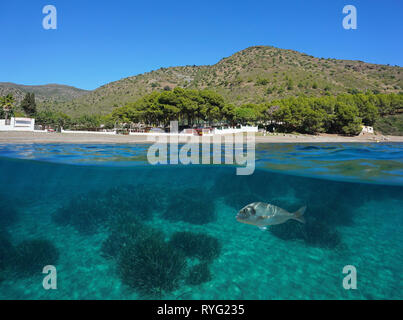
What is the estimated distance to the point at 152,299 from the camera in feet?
16.6

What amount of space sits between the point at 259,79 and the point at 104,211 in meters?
106

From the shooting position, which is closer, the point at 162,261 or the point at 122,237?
the point at 162,261

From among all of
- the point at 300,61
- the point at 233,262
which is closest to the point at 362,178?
the point at 233,262

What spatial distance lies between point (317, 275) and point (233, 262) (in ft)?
7.76

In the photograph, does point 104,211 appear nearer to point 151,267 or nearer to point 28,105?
point 151,267

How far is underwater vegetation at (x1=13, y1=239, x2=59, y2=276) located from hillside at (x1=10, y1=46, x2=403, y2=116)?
86.7 metres

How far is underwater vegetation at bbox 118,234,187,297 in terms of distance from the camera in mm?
5344

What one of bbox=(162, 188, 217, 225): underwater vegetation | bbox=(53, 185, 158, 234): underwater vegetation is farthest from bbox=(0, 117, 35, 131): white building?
bbox=(162, 188, 217, 225): underwater vegetation

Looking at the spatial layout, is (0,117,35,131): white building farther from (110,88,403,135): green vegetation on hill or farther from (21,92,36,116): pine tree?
(21,92,36,116): pine tree

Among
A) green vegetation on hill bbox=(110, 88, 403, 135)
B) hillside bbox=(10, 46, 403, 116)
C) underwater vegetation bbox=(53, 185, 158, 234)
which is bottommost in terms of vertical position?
underwater vegetation bbox=(53, 185, 158, 234)

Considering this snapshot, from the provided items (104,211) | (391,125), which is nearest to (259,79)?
(391,125)

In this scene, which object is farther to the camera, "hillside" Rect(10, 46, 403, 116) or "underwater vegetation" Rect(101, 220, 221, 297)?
"hillside" Rect(10, 46, 403, 116)

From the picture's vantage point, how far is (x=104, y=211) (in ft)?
39.7
